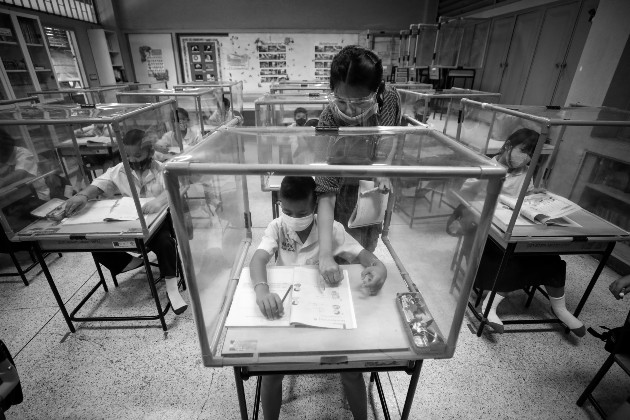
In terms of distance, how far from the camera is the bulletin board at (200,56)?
280 inches

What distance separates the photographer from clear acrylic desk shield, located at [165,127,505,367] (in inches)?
27.6

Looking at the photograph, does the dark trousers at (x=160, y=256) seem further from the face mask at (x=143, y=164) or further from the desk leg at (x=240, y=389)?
the desk leg at (x=240, y=389)

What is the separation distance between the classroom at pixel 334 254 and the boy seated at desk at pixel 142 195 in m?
0.01

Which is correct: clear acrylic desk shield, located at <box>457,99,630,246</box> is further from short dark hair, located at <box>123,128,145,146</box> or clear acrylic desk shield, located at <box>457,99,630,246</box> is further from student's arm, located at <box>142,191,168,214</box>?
short dark hair, located at <box>123,128,145,146</box>

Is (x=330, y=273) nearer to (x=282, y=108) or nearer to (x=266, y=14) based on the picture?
(x=282, y=108)

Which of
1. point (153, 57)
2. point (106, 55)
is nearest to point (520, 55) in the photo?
point (153, 57)

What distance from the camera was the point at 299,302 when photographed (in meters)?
1.01

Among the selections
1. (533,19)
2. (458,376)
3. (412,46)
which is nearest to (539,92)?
(533,19)

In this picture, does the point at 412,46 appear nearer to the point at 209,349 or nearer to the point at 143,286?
the point at 143,286

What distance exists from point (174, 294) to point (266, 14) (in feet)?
22.9

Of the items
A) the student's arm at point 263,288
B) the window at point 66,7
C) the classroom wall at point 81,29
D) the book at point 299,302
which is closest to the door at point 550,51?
the book at point 299,302

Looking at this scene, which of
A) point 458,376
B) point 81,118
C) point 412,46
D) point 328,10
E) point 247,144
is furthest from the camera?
point 328,10

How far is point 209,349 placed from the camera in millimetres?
868

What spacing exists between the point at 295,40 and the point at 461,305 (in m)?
7.63
